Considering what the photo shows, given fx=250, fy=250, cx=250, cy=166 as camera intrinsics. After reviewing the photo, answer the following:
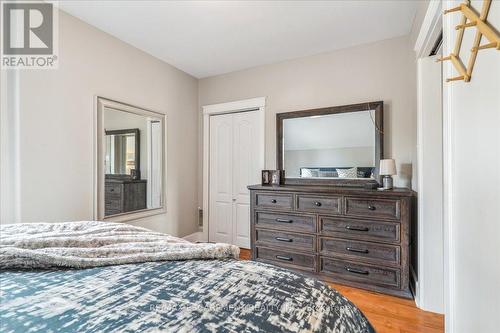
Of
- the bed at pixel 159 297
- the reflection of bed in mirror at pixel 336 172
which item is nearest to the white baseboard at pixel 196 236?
the reflection of bed in mirror at pixel 336 172

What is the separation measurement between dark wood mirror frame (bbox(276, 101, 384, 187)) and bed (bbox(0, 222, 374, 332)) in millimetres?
2239

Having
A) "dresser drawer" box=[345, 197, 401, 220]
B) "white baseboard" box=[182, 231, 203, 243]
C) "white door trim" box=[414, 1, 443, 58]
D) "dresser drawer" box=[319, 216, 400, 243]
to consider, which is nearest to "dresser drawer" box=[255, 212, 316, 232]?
"dresser drawer" box=[319, 216, 400, 243]

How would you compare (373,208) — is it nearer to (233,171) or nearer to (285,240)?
(285,240)

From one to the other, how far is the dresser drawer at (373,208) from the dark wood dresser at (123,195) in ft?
7.89

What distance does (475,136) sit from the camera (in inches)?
38.6

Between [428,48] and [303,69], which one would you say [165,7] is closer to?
[303,69]

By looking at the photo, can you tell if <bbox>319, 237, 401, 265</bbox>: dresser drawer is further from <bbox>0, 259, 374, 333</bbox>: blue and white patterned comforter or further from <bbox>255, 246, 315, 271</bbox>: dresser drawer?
<bbox>0, 259, 374, 333</bbox>: blue and white patterned comforter

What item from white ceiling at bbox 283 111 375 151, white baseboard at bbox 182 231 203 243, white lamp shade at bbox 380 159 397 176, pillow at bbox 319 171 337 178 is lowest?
white baseboard at bbox 182 231 203 243

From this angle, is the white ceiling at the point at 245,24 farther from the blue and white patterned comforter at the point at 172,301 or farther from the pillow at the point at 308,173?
the blue and white patterned comforter at the point at 172,301

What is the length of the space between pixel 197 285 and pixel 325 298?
0.40 meters

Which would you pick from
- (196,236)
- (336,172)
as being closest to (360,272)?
(336,172)

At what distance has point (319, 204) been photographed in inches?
102

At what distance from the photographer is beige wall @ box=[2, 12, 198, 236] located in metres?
2.11

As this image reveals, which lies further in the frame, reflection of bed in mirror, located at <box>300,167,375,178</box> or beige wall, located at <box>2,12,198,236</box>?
reflection of bed in mirror, located at <box>300,167,375,178</box>
